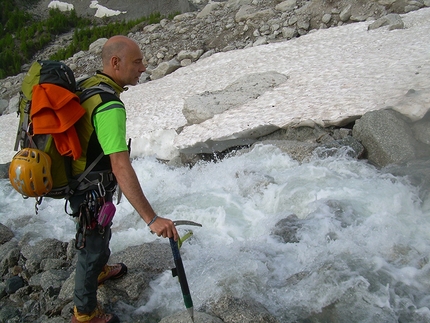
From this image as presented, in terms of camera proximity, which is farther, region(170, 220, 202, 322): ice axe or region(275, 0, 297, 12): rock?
region(275, 0, 297, 12): rock

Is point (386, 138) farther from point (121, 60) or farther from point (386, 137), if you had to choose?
point (121, 60)

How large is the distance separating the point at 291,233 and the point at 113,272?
2010mm

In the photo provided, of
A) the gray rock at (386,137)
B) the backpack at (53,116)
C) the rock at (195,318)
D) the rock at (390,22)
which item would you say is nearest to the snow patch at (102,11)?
the rock at (390,22)

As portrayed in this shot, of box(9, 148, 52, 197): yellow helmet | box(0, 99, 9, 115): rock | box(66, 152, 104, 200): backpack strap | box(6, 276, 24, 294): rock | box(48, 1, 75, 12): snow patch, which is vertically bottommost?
box(0, 99, 9, 115): rock

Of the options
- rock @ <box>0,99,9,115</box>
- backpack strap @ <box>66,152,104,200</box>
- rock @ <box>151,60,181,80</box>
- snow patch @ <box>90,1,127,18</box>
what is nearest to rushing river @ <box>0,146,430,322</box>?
backpack strap @ <box>66,152,104,200</box>

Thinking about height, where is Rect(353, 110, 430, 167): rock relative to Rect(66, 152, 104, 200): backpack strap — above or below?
below

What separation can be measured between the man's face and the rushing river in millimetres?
2103

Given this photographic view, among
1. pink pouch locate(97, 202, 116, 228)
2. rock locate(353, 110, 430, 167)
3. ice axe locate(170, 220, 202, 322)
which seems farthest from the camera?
rock locate(353, 110, 430, 167)

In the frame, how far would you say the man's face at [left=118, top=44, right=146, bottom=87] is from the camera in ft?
10.6

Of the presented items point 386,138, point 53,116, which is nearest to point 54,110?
point 53,116

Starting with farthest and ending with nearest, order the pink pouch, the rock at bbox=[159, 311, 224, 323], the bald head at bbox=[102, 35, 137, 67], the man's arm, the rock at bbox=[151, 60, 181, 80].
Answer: the rock at bbox=[151, 60, 181, 80] → the rock at bbox=[159, 311, 224, 323] → the pink pouch → the bald head at bbox=[102, 35, 137, 67] → the man's arm

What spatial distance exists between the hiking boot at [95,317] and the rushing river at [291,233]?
0.44 meters

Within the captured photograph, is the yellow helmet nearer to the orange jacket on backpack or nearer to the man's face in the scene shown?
Answer: the orange jacket on backpack

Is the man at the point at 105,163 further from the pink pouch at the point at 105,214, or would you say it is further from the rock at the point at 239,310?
the rock at the point at 239,310
